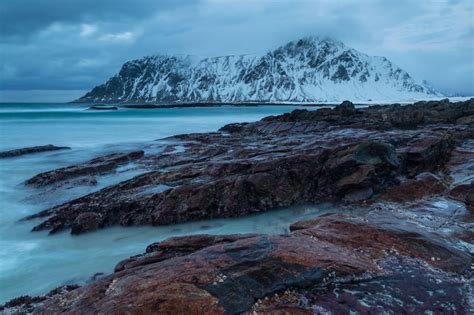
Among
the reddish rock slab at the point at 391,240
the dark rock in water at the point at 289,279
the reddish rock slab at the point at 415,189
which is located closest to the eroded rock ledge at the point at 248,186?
the reddish rock slab at the point at 415,189

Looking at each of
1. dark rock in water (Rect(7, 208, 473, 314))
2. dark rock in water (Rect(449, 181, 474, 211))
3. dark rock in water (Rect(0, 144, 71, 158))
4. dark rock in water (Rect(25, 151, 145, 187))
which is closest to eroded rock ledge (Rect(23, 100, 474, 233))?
dark rock in water (Rect(449, 181, 474, 211))

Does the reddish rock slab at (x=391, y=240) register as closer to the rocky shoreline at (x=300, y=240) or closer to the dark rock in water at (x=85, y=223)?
the rocky shoreline at (x=300, y=240)

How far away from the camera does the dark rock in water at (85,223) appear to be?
10797 mm

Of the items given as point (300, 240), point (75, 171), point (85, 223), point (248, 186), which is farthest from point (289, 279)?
point (75, 171)

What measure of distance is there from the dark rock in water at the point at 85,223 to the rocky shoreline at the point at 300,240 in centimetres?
3

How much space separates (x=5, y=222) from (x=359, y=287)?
12.2 metres

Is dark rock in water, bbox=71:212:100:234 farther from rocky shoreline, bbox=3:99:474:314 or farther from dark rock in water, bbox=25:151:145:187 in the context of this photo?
dark rock in water, bbox=25:151:145:187

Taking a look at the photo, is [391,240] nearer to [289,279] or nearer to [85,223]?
[289,279]

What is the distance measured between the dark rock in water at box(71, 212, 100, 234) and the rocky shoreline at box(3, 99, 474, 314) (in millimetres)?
32

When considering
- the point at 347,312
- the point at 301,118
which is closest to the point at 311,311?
the point at 347,312

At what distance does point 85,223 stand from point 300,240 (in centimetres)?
744

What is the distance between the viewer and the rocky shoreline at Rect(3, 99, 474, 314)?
15.8ft

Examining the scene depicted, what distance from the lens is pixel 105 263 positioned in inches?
348

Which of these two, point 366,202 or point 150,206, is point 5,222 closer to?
point 150,206
